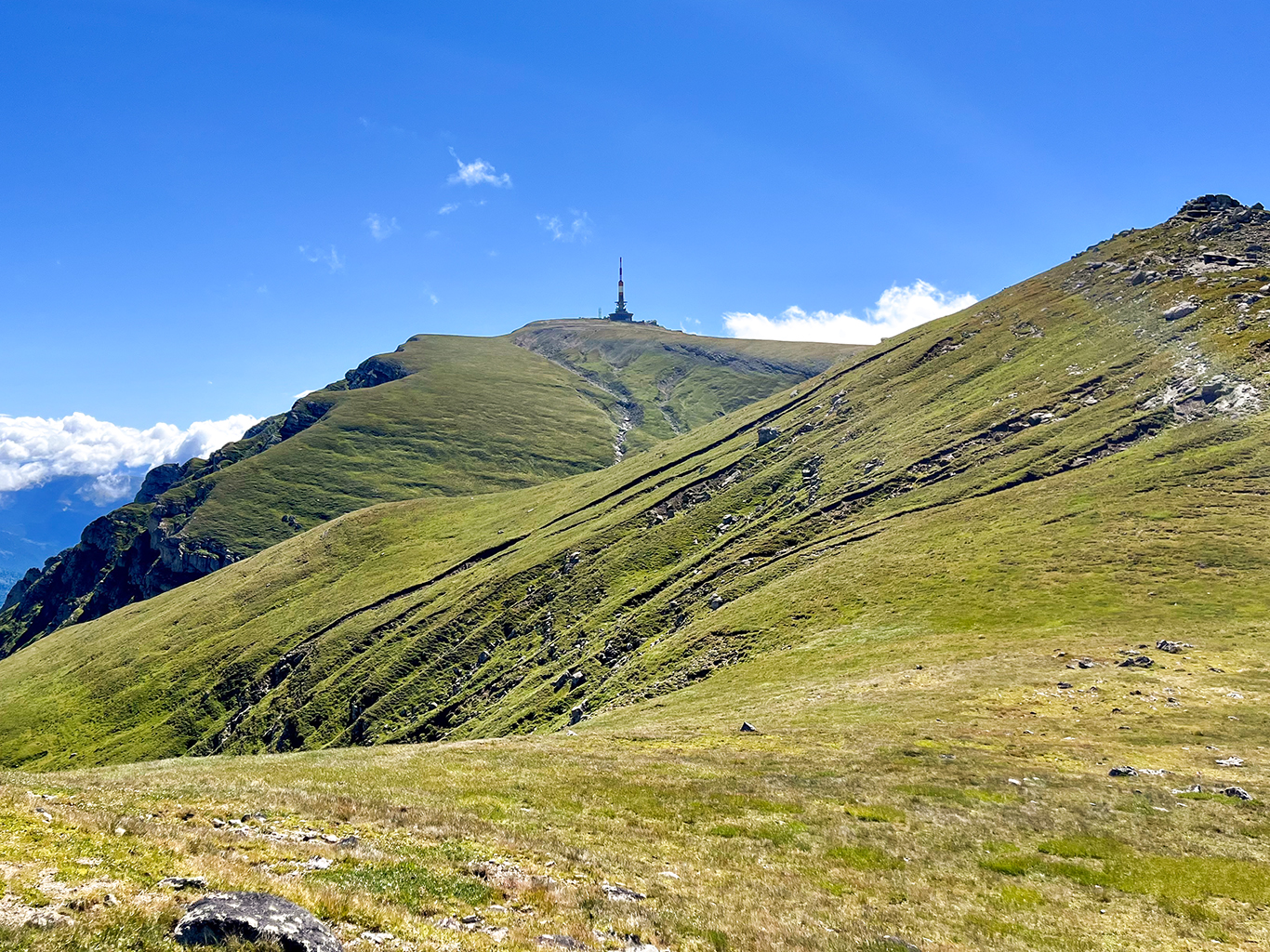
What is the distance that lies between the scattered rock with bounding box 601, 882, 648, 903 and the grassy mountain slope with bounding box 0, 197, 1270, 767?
1990 inches

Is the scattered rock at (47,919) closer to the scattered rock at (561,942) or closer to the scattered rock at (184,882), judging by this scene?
the scattered rock at (184,882)

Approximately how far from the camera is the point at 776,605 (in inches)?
3238

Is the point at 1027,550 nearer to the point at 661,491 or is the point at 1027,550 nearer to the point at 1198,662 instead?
the point at 1198,662

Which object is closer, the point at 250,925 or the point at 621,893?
the point at 250,925

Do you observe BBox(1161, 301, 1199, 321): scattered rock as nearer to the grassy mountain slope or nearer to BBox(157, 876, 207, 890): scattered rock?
the grassy mountain slope

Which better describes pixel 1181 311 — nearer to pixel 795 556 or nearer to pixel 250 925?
pixel 795 556

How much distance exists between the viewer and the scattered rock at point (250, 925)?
10.9 meters

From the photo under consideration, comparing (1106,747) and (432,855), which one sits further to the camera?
(1106,747)

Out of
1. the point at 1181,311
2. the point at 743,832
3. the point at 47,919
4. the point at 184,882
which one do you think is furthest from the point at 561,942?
the point at 1181,311

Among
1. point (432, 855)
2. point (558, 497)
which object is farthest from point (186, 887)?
point (558, 497)

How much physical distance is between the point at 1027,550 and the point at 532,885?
252 feet

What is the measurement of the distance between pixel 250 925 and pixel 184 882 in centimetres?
443

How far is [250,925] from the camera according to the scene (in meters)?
11.0

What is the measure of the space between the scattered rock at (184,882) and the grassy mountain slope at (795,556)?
58740 millimetres
